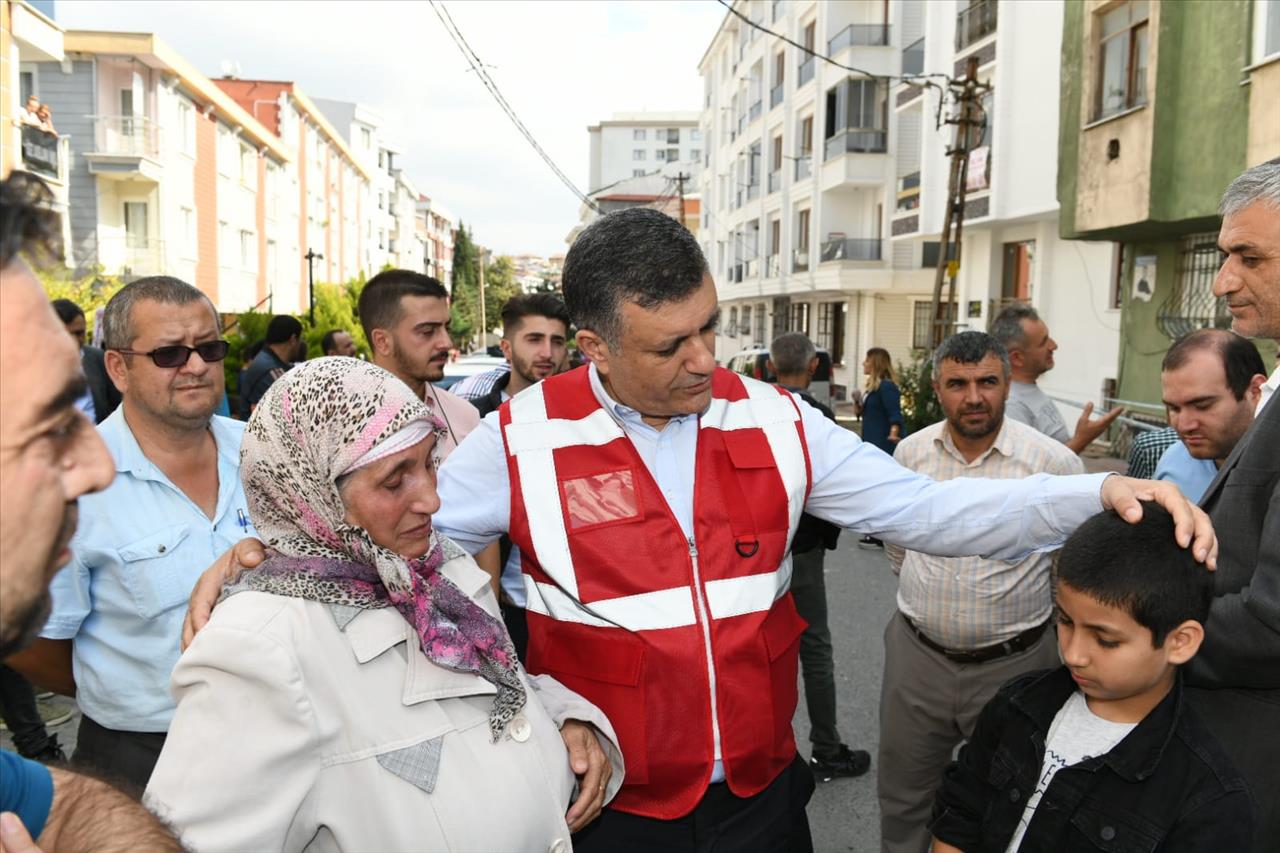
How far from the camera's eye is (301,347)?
9.47 m

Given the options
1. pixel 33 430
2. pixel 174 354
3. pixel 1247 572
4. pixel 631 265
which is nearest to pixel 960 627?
pixel 1247 572

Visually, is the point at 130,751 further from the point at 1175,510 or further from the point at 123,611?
the point at 1175,510

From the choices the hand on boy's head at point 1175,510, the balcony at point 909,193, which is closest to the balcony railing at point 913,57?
the balcony at point 909,193

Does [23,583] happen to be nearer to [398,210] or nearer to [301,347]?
[301,347]

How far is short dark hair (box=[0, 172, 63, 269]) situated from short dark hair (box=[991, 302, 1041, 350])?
5.68 m

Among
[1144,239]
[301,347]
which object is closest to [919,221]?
[1144,239]

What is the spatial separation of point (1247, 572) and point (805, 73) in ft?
121

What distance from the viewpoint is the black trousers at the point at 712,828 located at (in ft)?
7.61

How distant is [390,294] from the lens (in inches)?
196

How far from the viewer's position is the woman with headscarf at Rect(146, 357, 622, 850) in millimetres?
1683

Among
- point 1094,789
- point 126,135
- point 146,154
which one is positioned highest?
point 126,135

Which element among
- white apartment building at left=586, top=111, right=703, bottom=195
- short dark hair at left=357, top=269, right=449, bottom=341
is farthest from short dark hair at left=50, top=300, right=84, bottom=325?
white apartment building at left=586, top=111, right=703, bottom=195

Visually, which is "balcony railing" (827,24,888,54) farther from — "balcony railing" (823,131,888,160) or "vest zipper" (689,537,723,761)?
"vest zipper" (689,537,723,761)

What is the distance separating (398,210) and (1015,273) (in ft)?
188
